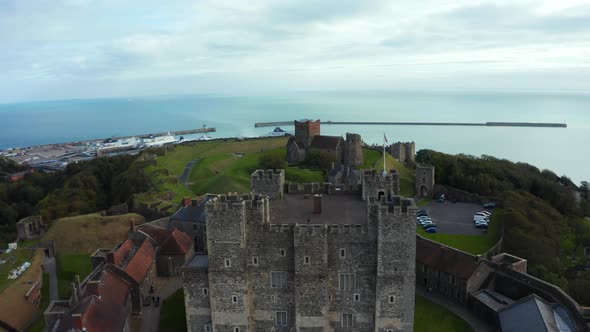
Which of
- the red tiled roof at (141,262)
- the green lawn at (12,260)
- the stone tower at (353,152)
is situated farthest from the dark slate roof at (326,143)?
the green lawn at (12,260)

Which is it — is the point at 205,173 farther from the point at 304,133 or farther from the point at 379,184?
the point at 379,184

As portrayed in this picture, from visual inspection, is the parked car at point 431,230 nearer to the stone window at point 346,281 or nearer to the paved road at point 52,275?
the stone window at point 346,281

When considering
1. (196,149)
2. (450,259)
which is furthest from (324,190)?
(196,149)

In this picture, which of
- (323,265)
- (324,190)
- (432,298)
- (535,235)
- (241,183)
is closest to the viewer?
(323,265)

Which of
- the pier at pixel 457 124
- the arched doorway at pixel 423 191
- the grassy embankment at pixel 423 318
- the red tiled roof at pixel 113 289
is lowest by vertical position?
the grassy embankment at pixel 423 318

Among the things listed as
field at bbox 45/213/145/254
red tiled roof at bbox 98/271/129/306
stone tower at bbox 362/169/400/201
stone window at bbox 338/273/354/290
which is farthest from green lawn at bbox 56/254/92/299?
stone tower at bbox 362/169/400/201

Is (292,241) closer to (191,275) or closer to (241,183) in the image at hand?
(191,275)

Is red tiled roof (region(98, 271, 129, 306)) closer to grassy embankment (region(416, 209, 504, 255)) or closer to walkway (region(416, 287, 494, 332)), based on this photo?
walkway (region(416, 287, 494, 332))
